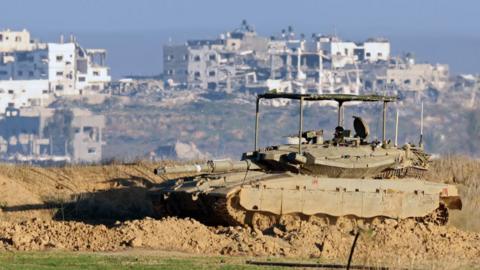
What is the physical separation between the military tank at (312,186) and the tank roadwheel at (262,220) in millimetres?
17

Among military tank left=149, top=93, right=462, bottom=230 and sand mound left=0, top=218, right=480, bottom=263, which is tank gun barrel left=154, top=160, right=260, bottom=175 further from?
sand mound left=0, top=218, right=480, bottom=263

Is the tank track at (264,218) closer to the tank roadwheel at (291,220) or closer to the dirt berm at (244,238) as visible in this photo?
the tank roadwheel at (291,220)

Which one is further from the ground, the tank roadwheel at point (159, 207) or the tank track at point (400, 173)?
the tank track at point (400, 173)

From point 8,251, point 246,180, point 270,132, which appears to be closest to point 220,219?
point 246,180

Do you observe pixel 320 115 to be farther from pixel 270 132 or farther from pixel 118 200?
pixel 118 200

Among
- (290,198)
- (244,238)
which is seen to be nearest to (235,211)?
(290,198)

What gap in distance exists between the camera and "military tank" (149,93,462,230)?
31.3 metres

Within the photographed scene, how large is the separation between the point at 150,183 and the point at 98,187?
1.13 m

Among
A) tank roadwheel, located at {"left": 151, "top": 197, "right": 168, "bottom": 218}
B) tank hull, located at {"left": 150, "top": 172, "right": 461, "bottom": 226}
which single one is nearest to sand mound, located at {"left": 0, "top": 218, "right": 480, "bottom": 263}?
tank hull, located at {"left": 150, "top": 172, "right": 461, "bottom": 226}

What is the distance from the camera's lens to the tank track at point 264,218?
31047mm

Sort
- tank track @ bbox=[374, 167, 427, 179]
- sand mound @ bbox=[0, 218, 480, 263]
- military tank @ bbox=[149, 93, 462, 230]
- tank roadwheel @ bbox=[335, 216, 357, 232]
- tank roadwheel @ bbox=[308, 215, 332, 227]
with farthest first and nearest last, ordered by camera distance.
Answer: tank track @ bbox=[374, 167, 427, 179], tank roadwheel @ bbox=[335, 216, 357, 232], tank roadwheel @ bbox=[308, 215, 332, 227], military tank @ bbox=[149, 93, 462, 230], sand mound @ bbox=[0, 218, 480, 263]

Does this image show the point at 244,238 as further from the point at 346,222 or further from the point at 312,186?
the point at 346,222

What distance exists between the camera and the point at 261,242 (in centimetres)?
2841

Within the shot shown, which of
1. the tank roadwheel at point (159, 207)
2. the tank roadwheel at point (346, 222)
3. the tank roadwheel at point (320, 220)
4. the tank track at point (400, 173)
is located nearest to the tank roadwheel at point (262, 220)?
the tank roadwheel at point (320, 220)
